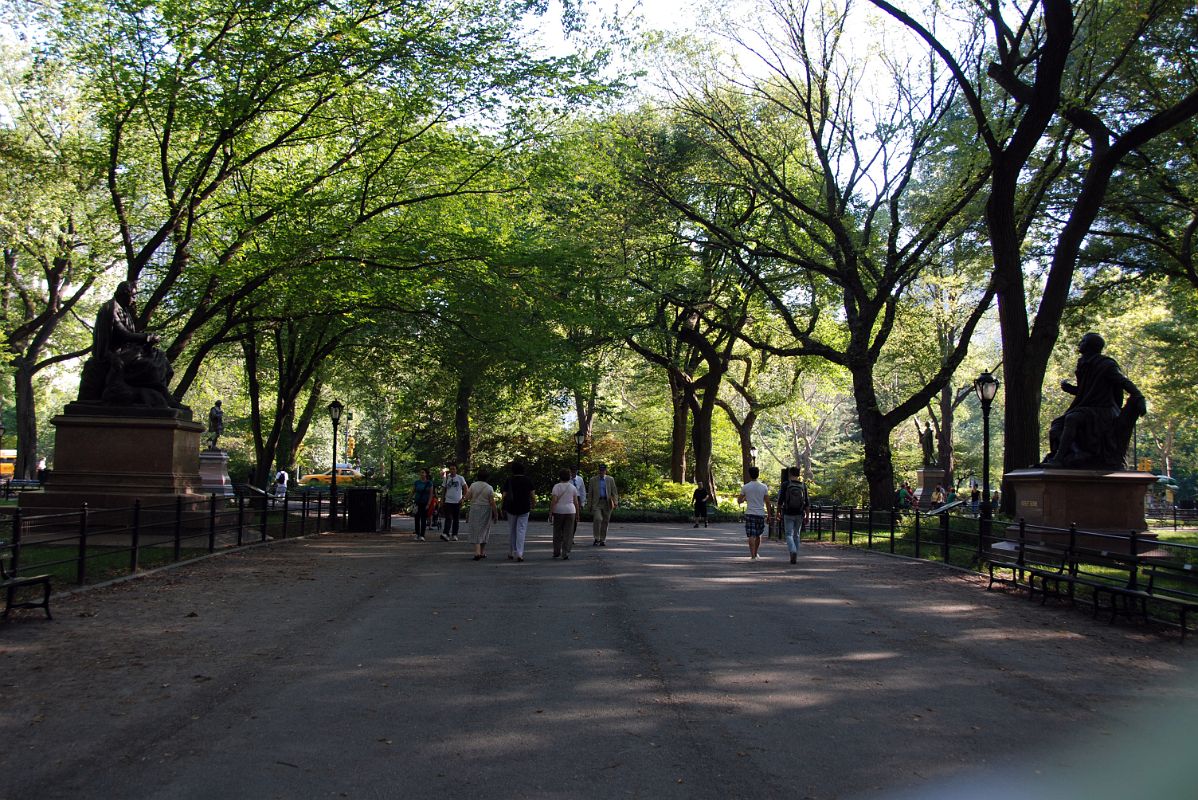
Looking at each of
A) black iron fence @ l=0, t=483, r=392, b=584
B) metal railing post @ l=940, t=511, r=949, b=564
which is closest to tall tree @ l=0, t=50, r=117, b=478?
black iron fence @ l=0, t=483, r=392, b=584

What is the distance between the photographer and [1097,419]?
1485cm

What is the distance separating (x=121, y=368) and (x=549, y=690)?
13.2 meters

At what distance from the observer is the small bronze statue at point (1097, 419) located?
14.7 metres

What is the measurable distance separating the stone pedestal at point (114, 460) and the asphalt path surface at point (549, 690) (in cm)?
495

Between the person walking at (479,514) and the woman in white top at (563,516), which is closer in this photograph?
the person walking at (479,514)

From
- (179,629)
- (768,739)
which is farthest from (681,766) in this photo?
(179,629)

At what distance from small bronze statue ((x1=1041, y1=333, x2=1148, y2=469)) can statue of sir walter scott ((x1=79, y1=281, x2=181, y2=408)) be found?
15447 millimetres

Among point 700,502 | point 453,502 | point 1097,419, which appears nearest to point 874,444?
point 700,502

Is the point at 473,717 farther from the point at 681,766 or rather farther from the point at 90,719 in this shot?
the point at 90,719

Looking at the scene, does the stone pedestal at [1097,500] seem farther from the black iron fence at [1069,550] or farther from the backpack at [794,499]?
the backpack at [794,499]

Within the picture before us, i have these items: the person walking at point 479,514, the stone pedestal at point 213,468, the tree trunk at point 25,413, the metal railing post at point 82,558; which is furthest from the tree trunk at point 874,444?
the tree trunk at point 25,413

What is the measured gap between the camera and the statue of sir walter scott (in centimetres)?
1664

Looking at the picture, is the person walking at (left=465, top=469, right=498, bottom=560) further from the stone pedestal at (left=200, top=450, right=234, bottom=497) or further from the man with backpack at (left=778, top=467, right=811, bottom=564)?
the stone pedestal at (left=200, top=450, right=234, bottom=497)

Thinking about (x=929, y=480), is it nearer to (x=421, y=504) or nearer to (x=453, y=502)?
(x=453, y=502)
